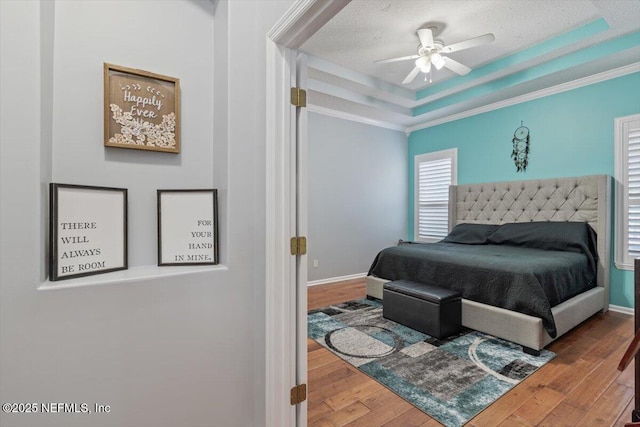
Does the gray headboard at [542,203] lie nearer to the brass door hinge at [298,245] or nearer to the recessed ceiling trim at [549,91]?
the recessed ceiling trim at [549,91]

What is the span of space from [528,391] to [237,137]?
2339 millimetres

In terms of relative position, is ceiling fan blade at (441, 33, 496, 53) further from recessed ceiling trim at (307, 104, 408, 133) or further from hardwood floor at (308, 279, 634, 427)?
hardwood floor at (308, 279, 634, 427)

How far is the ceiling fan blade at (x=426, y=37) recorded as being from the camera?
9.50 ft

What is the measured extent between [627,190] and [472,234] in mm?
1626

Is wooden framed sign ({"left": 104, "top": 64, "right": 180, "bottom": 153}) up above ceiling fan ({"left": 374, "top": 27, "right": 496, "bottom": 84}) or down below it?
below

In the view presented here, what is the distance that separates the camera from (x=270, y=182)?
1.42 meters

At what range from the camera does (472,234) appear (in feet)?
13.9

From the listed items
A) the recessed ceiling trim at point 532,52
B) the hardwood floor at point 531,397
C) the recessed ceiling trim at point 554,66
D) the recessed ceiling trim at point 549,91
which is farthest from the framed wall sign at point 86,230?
the recessed ceiling trim at point 549,91

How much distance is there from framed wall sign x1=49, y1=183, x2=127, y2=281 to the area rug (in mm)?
1798

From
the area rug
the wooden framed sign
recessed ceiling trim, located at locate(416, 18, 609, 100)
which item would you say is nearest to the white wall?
the wooden framed sign

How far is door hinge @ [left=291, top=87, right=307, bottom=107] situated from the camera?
4.79 feet

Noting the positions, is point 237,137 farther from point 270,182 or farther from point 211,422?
point 211,422

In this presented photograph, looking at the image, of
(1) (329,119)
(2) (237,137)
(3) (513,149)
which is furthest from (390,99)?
(2) (237,137)

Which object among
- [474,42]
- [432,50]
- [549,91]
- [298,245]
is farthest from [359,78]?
[298,245]
